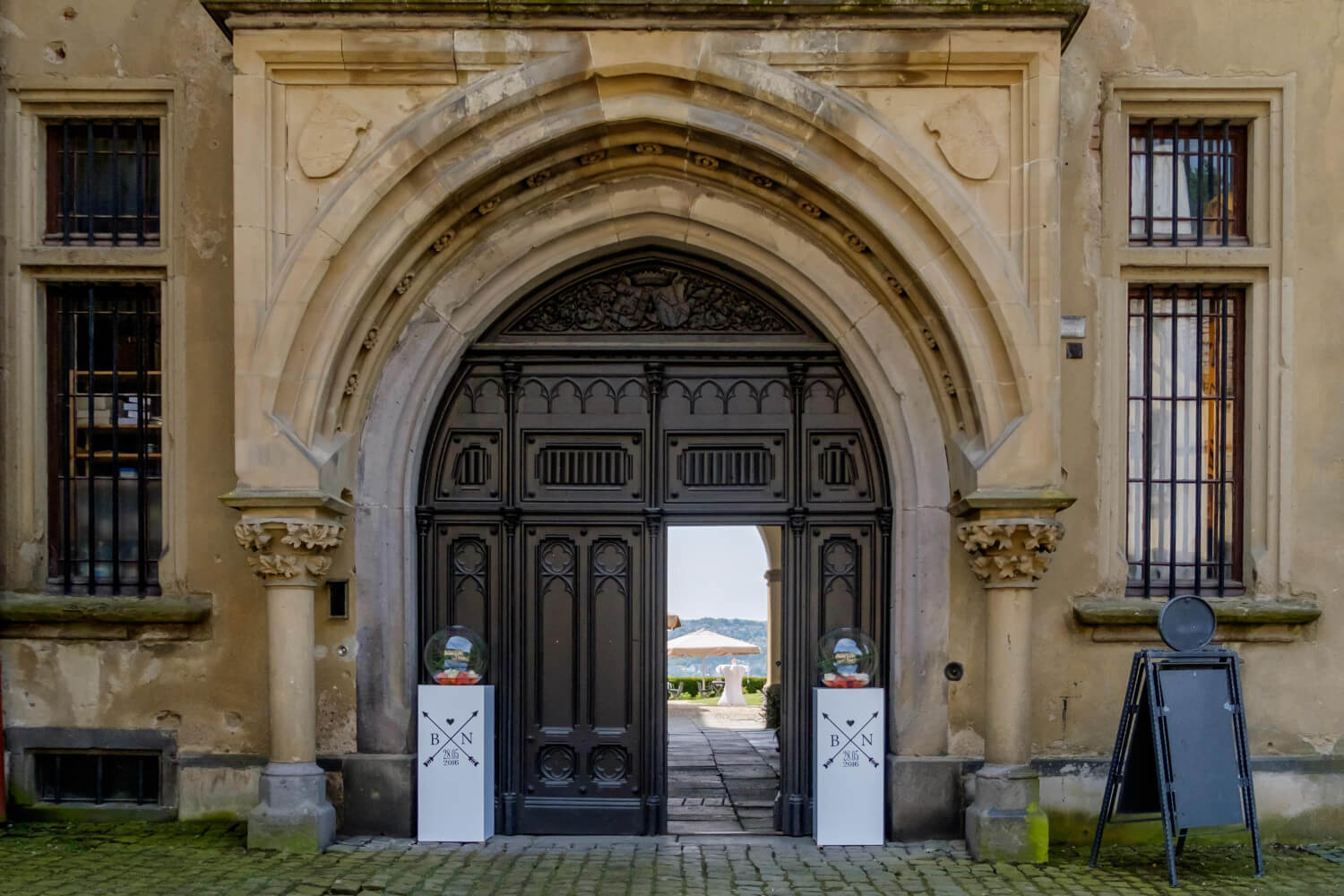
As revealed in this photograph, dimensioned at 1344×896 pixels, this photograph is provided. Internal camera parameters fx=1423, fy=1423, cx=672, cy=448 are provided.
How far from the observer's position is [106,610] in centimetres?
940

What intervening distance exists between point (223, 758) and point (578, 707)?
2365mm

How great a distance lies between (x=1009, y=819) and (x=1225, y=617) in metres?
2.06

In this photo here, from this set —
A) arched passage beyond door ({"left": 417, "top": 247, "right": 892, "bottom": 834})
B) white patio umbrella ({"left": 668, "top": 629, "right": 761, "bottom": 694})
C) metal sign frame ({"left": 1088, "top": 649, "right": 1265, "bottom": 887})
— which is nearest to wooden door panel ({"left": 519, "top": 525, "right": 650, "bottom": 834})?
arched passage beyond door ({"left": 417, "top": 247, "right": 892, "bottom": 834})

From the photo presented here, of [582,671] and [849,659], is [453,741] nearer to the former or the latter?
[582,671]

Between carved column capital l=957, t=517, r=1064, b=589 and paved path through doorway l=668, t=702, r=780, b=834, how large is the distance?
8.01ft

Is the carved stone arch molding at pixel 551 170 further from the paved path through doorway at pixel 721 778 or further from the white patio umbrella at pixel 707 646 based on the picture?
the white patio umbrella at pixel 707 646

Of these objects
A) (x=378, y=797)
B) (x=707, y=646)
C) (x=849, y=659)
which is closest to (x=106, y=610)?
(x=378, y=797)

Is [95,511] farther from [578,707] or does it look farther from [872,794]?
[872,794]

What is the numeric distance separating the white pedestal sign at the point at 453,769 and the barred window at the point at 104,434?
7.59 feet

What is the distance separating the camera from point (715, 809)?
10414 mm

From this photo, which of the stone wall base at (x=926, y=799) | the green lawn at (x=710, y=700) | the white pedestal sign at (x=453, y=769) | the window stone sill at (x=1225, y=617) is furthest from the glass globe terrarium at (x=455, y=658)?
the green lawn at (x=710, y=700)

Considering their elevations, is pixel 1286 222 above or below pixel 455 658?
above

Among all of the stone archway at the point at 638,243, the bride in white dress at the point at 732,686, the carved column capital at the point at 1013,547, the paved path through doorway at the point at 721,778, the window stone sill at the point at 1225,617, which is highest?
the stone archway at the point at 638,243

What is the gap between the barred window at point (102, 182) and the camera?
9820 millimetres
